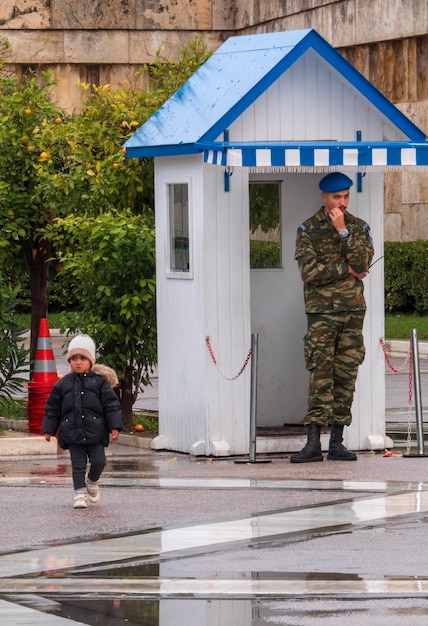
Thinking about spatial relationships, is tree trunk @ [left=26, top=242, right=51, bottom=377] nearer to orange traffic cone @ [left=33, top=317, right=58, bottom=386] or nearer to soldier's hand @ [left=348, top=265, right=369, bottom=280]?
orange traffic cone @ [left=33, top=317, right=58, bottom=386]

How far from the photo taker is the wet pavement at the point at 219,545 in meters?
7.68

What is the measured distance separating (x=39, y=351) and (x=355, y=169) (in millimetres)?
3297

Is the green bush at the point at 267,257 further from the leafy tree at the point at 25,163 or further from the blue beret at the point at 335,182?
the leafy tree at the point at 25,163

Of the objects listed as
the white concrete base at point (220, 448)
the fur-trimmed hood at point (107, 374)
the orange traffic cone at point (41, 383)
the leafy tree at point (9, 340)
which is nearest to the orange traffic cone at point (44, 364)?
the orange traffic cone at point (41, 383)

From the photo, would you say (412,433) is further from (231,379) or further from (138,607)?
(138,607)

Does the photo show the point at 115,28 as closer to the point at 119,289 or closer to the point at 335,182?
the point at 119,289

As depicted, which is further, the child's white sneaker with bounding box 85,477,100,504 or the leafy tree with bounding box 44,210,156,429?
the leafy tree with bounding box 44,210,156,429

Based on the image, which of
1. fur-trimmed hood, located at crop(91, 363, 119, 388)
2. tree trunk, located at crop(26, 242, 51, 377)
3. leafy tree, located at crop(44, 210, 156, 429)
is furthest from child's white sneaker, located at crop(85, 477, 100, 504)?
tree trunk, located at crop(26, 242, 51, 377)

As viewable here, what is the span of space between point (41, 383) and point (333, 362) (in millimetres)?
2967

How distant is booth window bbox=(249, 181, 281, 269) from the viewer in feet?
45.5

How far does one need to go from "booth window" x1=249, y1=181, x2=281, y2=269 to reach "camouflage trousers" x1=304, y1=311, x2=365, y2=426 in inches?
49.4

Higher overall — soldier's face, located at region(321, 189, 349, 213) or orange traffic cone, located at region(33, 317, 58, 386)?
soldier's face, located at region(321, 189, 349, 213)

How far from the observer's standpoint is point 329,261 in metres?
12.8

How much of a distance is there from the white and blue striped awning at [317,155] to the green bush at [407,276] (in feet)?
53.8
